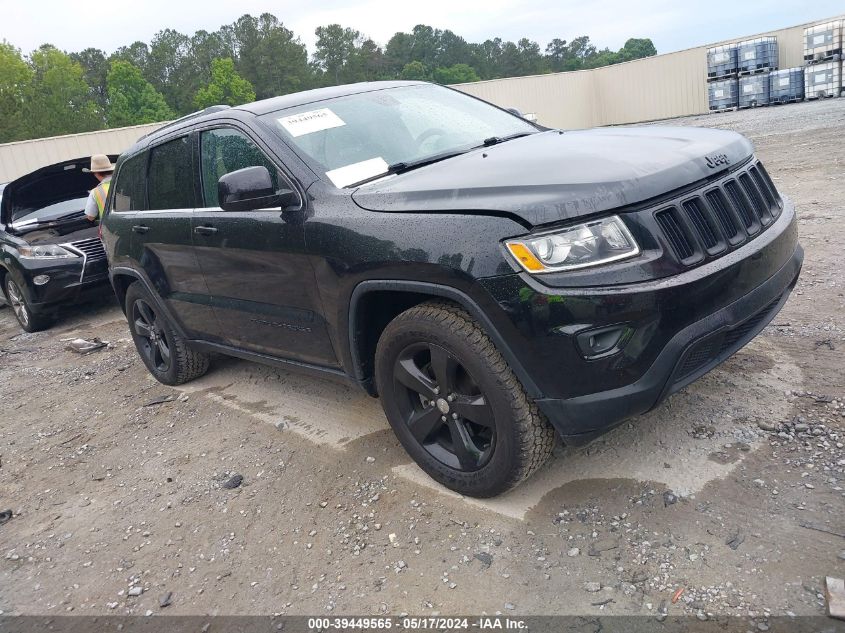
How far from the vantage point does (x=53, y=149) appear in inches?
917

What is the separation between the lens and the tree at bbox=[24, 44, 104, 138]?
61750mm

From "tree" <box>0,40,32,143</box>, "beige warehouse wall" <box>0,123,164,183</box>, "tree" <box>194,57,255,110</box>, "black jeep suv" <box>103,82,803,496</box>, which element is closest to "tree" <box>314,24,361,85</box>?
"tree" <box>194,57,255,110</box>

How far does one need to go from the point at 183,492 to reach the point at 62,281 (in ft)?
16.3

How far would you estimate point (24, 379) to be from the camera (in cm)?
627

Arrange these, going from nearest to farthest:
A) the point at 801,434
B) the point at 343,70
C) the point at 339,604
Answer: the point at 339,604 → the point at 801,434 → the point at 343,70

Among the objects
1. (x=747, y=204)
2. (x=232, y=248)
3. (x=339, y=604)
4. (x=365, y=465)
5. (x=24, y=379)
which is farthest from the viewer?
(x=24, y=379)

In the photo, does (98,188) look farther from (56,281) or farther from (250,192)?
(250,192)

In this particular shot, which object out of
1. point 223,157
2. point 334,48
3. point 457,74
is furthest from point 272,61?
point 223,157

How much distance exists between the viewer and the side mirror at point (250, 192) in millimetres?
3164

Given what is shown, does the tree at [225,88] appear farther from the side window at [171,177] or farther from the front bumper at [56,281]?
the side window at [171,177]

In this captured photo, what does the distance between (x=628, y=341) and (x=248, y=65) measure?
3693 inches

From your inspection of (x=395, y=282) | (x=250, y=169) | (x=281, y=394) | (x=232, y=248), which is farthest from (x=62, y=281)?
(x=395, y=282)

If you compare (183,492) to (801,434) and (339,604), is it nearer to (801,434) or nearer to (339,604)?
(339,604)

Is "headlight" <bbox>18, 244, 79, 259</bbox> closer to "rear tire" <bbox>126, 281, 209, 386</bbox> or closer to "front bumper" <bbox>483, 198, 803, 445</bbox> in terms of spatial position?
"rear tire" <bbox>126, 281, 209, 386</bbox>
